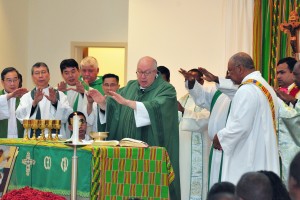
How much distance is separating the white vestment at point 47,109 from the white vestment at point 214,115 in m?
1.66

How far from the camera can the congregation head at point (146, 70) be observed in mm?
8656

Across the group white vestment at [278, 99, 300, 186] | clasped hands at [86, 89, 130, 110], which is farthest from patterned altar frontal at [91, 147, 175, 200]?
white vestment at [278, 99, 300, 186]

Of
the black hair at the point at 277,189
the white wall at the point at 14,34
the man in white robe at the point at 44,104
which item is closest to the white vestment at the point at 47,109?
the man in white robe at the point at 44,104

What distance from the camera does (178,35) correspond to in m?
12.8

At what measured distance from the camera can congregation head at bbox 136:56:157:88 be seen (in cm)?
866

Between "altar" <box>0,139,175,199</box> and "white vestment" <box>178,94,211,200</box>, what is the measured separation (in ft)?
8.22

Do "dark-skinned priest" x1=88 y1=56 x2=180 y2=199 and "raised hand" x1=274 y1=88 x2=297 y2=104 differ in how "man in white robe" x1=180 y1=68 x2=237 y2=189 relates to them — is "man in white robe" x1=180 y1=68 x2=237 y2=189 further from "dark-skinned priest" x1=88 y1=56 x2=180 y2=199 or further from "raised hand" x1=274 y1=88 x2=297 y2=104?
"raised hand" x1=274 y1=88 x2=297 y2=104

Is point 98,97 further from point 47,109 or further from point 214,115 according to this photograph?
point 214,115

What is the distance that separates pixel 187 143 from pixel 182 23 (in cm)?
288

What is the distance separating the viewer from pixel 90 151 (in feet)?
25.0

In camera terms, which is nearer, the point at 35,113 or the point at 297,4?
the point at 35,113

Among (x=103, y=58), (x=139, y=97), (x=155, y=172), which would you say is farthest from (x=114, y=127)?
(x=103, y=58)

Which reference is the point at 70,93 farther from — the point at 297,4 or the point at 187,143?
the point at 297,4

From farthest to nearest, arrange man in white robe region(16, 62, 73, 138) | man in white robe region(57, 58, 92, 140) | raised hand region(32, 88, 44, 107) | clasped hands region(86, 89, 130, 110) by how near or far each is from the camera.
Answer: man in white robe region(57, 58, 92, 140) < man in white robe region(16, 62, 73, 138) < raised hand region(32, 88, 44, 107) < clasped hands region(86, 89, 130, 110)
